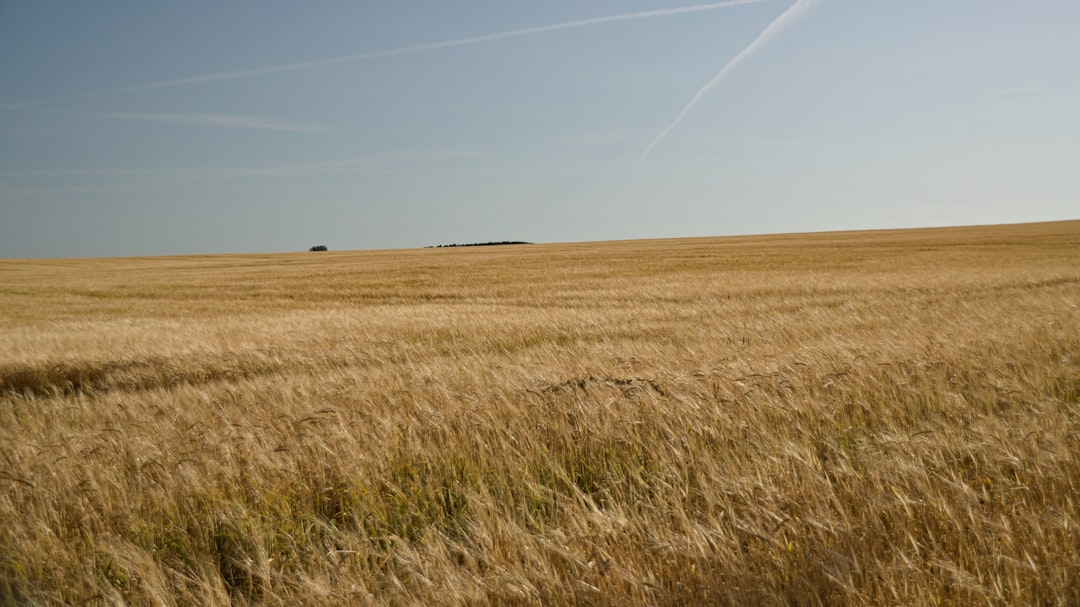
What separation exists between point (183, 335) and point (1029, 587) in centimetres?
1424

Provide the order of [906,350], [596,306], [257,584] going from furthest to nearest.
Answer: [596,306] < [906,350] < [257,584]

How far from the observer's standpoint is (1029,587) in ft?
7.68

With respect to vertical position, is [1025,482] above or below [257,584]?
above

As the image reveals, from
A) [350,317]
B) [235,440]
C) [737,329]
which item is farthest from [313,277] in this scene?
[235,440]

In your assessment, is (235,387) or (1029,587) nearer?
(1029,587)

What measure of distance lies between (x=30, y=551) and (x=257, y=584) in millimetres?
1322

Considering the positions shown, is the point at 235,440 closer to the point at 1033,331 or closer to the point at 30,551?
the point at 30,551

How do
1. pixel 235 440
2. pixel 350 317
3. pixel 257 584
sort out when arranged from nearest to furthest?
pixel 257 584, pixel 235 440, pixel 350 317

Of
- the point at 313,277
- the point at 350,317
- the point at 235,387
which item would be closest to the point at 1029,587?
the point at 235,387

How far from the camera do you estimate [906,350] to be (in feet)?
24.7

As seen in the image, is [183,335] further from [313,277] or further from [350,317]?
[313,277]

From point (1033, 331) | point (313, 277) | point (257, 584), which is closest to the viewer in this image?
point (257, 584)

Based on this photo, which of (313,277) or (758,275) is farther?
(313,277)

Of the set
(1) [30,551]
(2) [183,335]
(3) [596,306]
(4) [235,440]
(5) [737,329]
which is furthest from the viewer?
(3) [596,306]
